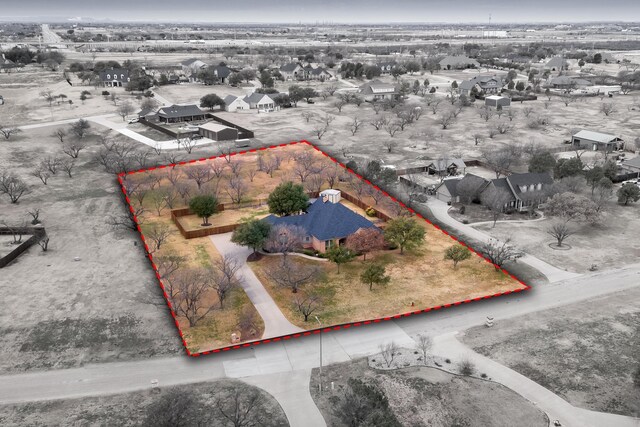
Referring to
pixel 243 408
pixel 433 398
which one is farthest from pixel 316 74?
pixel 243 408

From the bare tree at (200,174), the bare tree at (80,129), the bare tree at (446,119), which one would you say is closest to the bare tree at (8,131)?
the bare tree at (80,129)

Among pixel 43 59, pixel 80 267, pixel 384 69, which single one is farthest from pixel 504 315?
pixel 43 59

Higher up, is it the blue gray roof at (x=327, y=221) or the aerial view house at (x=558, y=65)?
the aerial view house at (x=558, y=65)

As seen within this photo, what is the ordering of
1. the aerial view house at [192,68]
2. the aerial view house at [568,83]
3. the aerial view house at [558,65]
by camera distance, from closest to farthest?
the aerial view house at [568,83] → the aerial view house at [192,68] → the aerial view house at [558,65]

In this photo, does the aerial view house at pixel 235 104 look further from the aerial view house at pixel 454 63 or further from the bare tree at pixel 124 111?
the aerial view house at pixel 454 63

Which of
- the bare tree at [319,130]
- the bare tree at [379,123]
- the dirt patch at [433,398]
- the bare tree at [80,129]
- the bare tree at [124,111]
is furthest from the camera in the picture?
the bare tree at [124,111]

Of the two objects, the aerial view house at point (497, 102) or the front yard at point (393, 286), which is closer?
the front yard at point (393, 286)

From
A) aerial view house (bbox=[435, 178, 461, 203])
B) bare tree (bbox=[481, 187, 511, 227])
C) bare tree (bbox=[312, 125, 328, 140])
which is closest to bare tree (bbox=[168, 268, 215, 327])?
aerial view house (bbox=[435, 178, 461, 203])
